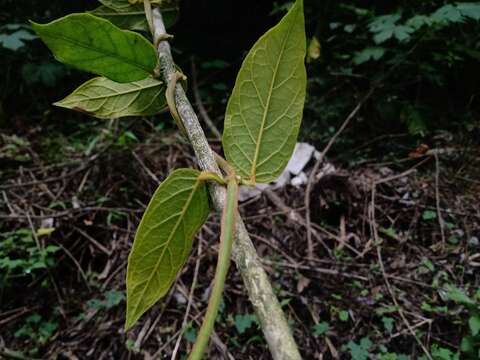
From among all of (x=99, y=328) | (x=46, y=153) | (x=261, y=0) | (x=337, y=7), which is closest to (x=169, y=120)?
(x=46, y=153)

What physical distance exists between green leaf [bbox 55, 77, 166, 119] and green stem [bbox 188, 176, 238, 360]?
19 cm

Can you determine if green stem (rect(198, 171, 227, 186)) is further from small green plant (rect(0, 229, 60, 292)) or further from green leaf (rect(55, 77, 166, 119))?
small green plant (rect(0, 229, 60, 292))

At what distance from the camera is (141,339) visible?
36.8 inches

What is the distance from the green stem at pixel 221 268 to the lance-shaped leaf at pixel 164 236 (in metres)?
0.04

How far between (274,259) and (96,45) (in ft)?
2.81

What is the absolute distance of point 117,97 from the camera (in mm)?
430

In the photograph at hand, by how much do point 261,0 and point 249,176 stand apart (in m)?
1.78

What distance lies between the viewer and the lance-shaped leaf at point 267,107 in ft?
0.97

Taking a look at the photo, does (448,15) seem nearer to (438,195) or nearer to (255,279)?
(438,195)

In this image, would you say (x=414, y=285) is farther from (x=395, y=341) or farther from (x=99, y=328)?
(x=99, y=328)

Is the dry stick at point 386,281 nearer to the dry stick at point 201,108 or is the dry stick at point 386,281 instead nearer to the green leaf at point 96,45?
the dry stick at point 201,108

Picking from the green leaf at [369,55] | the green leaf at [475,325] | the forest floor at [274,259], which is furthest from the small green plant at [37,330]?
the green leaf at [369,55]

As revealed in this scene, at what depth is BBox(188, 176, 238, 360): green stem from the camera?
0.67ft

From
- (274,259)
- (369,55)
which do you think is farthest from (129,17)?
(369,55)
